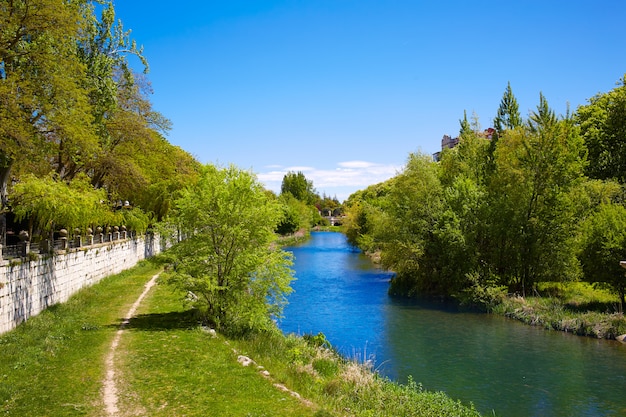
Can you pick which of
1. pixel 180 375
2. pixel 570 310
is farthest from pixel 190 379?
pixel 570 310

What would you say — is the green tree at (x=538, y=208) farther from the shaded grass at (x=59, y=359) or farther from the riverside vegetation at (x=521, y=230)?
the shaded grass at (x=59, y=359)

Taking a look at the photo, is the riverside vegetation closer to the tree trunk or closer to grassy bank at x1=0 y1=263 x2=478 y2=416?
grassy bank at x1=0 y1=263 x2=478 y2=416

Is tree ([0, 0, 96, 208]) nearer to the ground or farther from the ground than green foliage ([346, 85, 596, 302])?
farther from the ground

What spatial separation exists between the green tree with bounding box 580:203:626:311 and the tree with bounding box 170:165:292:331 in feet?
56.5

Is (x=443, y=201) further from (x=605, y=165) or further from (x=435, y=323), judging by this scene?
(x=605, y=165)

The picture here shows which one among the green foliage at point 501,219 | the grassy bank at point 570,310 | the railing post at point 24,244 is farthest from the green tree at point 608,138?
the railing post at point 24,244

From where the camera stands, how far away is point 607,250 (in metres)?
25.4

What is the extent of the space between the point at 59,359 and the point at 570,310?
2516 centimetres

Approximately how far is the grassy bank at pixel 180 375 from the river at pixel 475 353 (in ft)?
10.9

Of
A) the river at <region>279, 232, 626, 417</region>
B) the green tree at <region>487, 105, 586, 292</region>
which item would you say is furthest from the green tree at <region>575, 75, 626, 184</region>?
the river at <region>279, 232, 626, 417</region>

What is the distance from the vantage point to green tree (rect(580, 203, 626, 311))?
2511 cm

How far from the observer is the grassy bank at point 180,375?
10.8 metres

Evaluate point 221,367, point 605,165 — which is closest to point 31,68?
point 221,367

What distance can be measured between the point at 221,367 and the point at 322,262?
45.2 m
